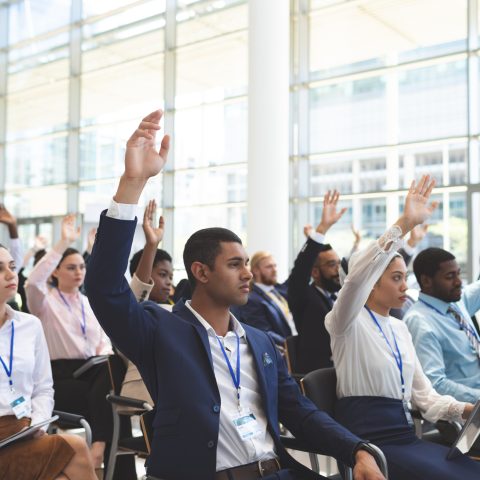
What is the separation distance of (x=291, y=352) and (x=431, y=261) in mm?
1119

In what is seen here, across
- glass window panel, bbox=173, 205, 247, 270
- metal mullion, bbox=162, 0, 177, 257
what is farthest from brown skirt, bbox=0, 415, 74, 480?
metal mullion, bbox=162, 0, 177, 257

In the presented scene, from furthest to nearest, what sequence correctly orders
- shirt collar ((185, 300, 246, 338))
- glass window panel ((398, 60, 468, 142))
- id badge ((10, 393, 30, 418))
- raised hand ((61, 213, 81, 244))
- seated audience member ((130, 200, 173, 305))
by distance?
glass window panel ((398, 60, 468, 142)) → raised hand ((61, 213, 81, 244)) → seated audience member ((130, 200, 173, 305)) → id badge ((10, 393, 30, 418)) → shirt collar ((185, 300, 246, 338))

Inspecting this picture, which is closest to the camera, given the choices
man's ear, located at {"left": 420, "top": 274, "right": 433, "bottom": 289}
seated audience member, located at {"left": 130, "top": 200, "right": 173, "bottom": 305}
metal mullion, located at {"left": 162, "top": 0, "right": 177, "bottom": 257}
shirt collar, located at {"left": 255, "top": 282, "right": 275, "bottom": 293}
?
seated audience member, located at {"left": 130, "top": 200, "right": 173, "bottom": 305}

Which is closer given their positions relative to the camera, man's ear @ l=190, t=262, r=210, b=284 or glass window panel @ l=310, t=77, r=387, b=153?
man's ear @ l=190, t=262, r=210, b=284

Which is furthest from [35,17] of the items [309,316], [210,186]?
[309,316]

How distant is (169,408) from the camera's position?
2121mm

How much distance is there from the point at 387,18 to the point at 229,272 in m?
7.86

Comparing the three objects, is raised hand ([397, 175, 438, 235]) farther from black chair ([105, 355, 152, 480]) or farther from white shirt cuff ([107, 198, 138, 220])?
black chair ([105, 355, 152, 480])

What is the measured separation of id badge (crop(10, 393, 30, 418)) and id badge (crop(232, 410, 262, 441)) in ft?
3.46

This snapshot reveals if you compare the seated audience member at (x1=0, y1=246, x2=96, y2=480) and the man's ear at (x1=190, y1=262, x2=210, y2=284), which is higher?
the man's ear at (x1=190, y1=262, x2=210, y2=284)

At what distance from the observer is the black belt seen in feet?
6.95

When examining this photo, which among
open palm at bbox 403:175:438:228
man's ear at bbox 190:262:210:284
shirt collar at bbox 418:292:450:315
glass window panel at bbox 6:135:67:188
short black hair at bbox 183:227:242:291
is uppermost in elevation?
glass window panel at bbox 6:135:67:188

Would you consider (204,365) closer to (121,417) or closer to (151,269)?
(151,269)

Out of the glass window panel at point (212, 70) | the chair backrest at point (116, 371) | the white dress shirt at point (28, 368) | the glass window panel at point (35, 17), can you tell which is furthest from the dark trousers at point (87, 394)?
the glass window panel at point (35, 17)
